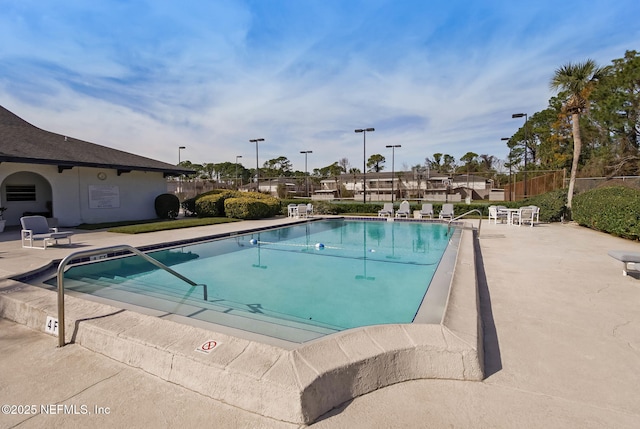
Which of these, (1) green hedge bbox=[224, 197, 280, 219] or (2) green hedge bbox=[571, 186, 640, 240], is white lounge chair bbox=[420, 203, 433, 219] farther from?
(1) green hedge bbox=[224, 197, 280, 219]

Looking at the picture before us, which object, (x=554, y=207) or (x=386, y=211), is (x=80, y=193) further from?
(x=554, y=207)

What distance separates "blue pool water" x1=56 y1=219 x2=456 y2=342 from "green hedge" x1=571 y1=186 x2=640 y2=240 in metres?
4.76

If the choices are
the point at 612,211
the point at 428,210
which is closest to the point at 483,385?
the point at 612,211

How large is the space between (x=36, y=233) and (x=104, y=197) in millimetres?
5960

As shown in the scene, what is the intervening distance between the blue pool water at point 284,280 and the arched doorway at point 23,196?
10173 millimetres

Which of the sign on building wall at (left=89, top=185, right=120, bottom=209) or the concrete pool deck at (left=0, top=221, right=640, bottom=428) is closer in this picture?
the concrete pool deck at (left=0, top=221, right=640, bottom=428)

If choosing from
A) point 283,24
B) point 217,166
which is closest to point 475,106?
point 283,24

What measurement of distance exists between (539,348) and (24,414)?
157 inches

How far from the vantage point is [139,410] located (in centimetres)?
208

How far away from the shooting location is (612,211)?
973 cm

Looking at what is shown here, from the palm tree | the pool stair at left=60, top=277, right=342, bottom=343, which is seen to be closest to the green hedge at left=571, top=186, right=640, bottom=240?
the palm tree

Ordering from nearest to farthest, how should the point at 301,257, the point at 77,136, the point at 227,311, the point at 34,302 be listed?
the point at 34,302, the point at 227,311, the point at 301,257, the point at 77,136

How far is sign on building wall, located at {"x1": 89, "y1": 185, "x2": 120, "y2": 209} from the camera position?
1385 cm

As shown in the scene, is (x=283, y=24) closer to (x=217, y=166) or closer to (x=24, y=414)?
(x=24, y=414)
